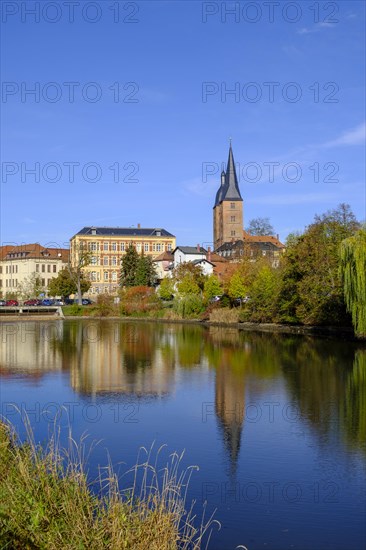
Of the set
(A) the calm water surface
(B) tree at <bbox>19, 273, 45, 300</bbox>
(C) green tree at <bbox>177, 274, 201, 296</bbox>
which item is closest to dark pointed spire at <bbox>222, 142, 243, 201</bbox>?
(B) tree at <bbox>19, 273, 45, 300</bbox>

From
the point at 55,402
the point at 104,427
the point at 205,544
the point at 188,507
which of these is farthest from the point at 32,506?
the point at 55,402

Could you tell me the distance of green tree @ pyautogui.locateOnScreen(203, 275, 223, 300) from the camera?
57.1 metres

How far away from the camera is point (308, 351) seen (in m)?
28.8

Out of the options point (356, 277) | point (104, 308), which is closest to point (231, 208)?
point (104, 308)

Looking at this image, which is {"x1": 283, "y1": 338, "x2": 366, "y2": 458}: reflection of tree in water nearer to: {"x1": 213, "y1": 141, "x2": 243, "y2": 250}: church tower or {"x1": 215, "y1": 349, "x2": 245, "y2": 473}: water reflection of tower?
{"x1": 215, "y1": 349, "x2": 245, "y2": 473}: water reflection of tower

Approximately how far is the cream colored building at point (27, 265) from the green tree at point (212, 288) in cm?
3704

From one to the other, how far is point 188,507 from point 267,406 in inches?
291

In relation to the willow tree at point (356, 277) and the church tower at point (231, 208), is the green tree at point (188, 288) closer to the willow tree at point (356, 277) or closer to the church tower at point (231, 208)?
the willow tree at point (356, 277)

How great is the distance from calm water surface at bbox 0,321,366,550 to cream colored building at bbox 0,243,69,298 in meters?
62.0

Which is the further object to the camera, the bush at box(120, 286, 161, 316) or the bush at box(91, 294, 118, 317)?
the bush at box(91, 294, 118, 317)

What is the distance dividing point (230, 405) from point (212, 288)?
40927 mm

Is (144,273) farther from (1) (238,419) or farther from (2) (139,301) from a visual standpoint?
(1) (238,419)

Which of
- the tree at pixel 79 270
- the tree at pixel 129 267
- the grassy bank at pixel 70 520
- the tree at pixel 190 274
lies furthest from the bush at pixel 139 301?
the grassy bank at pixel 70 520

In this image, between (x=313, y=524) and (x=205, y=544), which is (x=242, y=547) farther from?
(x=313, y=524)
